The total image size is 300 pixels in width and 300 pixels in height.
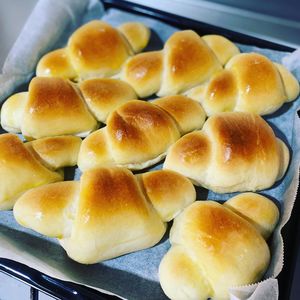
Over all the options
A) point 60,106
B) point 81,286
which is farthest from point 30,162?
point 81,286

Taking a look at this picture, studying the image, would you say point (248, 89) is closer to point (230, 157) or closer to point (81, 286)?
point (230, 157)

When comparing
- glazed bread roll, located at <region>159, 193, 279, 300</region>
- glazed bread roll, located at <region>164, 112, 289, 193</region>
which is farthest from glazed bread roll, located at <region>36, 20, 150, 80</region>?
glazed bread roll, located at <region>159, 193, 279, 300</region>

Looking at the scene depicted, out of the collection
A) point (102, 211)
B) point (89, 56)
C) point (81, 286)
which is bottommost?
point (81, 286)

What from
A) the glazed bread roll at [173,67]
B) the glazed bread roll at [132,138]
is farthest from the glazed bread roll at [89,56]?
the glazed bread roll at [132,138]

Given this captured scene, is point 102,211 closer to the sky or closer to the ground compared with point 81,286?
closer to the sky

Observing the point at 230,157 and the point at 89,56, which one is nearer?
the point at 230,157

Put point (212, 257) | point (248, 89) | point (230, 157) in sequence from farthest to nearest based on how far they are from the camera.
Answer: point (248, 89) < point (230, 157) < point (212, 257)

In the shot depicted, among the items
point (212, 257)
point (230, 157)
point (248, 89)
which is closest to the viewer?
point (212, 257)

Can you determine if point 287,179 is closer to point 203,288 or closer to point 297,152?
point 297,152

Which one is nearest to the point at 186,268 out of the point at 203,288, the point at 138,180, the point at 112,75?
the point at 203,288

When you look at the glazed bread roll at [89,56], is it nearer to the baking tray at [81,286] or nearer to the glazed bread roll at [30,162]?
the glazed bread roll at [30,162]
